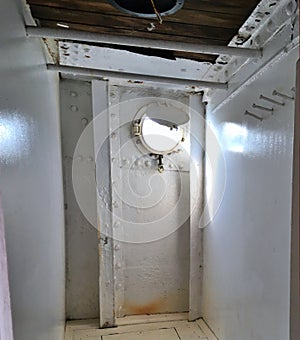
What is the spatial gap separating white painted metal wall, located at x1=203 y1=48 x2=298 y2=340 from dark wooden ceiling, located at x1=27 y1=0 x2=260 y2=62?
0.91 feet

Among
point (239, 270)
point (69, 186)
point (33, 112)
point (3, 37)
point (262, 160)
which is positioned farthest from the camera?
point (69, 186)

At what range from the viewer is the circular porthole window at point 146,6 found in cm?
110

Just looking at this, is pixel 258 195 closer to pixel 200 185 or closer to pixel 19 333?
pixel 200 185

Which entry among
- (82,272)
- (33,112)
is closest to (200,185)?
(82,272)

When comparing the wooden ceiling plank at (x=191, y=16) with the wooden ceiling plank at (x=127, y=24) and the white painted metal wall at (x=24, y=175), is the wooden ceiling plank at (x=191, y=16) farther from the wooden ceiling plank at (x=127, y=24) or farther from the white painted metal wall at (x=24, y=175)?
the white painted metal wall at (x=24, y=175)

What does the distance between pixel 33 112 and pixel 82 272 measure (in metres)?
1.57

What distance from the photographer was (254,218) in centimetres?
158

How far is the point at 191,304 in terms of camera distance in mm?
2438

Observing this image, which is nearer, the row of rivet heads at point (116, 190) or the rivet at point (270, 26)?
the rivet at point (270, 26)

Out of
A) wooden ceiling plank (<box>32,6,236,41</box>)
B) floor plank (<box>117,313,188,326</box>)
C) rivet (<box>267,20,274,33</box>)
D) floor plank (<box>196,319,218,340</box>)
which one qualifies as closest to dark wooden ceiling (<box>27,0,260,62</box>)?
wooden ceiling plank (<box>32,6,236,41</box>)

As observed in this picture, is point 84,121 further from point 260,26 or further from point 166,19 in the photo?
point 260,26

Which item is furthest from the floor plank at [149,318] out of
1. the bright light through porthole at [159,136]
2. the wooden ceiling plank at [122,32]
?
the wooden ceiling plank at [122,32]

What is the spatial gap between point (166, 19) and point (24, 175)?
899 millimetres

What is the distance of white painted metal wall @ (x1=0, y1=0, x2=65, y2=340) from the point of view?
0.79 metres
